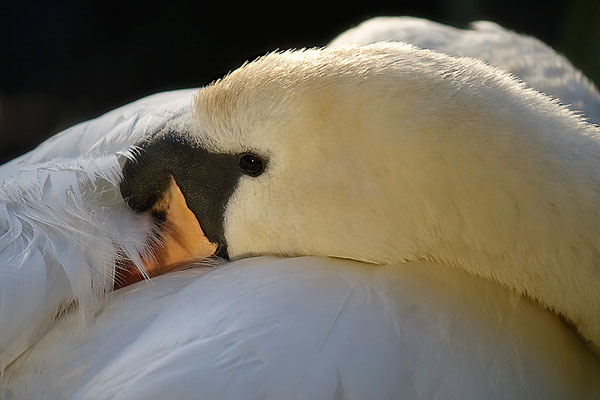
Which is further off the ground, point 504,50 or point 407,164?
point 407,164

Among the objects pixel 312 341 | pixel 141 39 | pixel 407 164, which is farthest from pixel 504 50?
pixel 141 39

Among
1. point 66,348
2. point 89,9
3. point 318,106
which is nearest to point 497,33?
point 318,106

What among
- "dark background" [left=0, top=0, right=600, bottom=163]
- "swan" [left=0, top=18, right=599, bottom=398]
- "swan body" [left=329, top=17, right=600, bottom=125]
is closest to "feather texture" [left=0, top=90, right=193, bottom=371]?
"swan" [left=0, top=18, right=599, bottom=398]

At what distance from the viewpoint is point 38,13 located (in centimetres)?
379

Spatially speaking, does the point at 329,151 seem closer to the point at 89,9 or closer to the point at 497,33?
the point at 497,33

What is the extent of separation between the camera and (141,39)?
12.6ft

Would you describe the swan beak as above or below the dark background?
above

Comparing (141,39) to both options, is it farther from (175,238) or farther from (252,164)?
(252,164)

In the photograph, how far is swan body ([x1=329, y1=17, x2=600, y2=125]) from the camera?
6.40 feet

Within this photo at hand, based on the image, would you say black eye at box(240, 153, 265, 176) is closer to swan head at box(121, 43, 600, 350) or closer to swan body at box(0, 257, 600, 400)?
swan head at box(121, 43, 600, 350)

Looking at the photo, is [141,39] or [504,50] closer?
[504,50]

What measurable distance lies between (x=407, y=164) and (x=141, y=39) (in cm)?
302

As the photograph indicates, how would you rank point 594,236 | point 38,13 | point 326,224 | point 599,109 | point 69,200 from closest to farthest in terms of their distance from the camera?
point 594,236 → point 326,224 → point 69,200 → point 599,109 → point 38,13

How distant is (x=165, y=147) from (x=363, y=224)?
35cm
